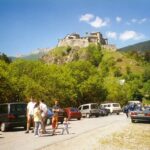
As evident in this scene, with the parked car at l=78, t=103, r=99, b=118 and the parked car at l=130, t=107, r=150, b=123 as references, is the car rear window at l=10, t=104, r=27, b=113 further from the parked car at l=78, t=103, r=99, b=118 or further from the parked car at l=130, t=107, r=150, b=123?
the parked car at l=78, t=103, r=99, b=118

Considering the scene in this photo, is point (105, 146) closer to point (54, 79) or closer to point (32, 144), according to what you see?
point (32, 144)

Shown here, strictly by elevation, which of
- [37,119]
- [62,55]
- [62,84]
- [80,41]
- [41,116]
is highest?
[80,41]

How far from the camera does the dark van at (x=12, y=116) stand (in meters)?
21.2

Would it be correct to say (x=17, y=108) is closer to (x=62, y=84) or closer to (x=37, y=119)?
(x=37, y=119)

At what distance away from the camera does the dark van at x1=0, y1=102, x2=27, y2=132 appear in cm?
2122

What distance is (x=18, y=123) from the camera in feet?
70.3

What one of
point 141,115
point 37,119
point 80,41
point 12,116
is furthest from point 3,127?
point 80,41

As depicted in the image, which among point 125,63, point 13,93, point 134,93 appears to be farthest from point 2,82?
point 125,63

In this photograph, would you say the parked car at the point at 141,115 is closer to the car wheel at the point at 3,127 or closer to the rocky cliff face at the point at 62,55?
the car wheel at the point at 3,127

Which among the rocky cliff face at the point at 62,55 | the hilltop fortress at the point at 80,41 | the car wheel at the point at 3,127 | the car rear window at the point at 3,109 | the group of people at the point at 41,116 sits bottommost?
the car wheel at the point at 3,127

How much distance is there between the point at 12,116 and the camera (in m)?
21.3

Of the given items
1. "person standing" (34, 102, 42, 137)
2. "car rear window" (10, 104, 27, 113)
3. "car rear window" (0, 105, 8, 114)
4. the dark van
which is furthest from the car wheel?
"person standing" (34, 102, 42, 137)

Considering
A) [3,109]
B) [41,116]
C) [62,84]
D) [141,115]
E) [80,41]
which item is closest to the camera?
[41,116]

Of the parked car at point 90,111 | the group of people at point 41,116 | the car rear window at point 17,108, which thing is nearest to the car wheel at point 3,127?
the car rear window at point 17,108
